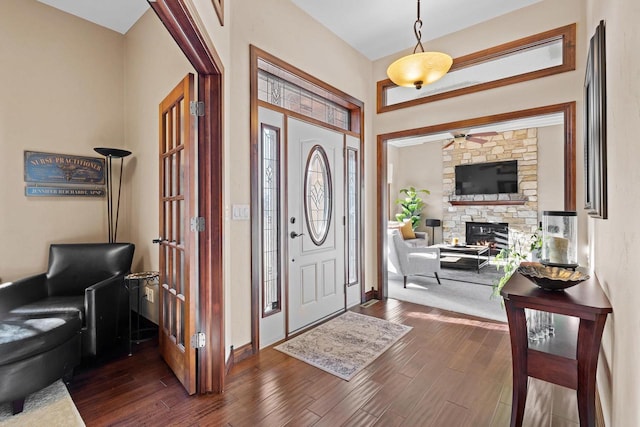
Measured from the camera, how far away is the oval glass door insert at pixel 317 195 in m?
3.20

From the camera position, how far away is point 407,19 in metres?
3.24

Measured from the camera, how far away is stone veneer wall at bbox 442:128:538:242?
272 inches

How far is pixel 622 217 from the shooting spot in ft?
3.99

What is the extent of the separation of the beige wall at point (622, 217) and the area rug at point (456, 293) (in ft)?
6.77

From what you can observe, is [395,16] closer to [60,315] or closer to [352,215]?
[352,215]

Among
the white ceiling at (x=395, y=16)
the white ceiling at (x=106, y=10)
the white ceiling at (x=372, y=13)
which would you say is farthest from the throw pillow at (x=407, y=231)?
the white ceiling at (x=106, y=10)

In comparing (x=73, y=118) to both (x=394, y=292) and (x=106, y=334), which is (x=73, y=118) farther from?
(x=394, y=292)

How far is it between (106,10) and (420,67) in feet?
10.7

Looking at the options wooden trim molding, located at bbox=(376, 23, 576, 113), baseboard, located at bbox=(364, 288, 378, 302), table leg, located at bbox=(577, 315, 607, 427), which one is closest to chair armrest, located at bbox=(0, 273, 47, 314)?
baseboard, located at bbox=(364, 288, 378, 302)

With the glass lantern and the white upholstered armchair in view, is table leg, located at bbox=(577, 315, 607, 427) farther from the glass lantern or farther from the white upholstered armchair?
the white upholstered armchair

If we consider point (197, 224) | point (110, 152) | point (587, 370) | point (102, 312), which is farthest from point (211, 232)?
point (587, 370)

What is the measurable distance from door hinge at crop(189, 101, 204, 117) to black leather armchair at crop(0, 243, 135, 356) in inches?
62.3

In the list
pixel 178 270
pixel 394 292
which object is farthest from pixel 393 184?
pixel 178 270

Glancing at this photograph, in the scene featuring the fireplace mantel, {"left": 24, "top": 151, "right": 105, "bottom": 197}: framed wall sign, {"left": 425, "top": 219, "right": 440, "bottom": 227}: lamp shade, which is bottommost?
{"left": 425, "top": 219, "right": 440, "bottom": 227}: lamp shade
